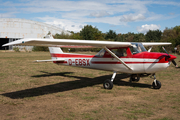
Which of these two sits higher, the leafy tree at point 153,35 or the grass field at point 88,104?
the leafy tree at point 153,35

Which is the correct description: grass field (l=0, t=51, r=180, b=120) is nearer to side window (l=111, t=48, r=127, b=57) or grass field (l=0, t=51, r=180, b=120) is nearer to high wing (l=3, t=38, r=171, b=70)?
side window (l=111, t=48, r=127, b=57)

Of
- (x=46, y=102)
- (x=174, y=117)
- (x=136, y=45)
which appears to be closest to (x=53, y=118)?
(x=46, y=102)

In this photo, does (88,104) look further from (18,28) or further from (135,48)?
(18,28)

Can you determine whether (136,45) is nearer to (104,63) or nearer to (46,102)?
(104,63)

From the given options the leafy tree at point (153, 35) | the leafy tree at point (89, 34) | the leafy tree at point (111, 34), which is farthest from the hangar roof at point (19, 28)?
the leafy tree at point (153, 35)

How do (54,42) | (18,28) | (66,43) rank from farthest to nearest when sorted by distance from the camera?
(18,28) → (66,43) → (54,42)

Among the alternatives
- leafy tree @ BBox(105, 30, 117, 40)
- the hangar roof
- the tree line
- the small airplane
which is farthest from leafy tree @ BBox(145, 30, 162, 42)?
the small airplane

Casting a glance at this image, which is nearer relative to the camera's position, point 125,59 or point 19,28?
point 125,59

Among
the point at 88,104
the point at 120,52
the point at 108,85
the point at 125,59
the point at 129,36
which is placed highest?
the point at 129,36

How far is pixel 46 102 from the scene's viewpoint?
597 centimetres

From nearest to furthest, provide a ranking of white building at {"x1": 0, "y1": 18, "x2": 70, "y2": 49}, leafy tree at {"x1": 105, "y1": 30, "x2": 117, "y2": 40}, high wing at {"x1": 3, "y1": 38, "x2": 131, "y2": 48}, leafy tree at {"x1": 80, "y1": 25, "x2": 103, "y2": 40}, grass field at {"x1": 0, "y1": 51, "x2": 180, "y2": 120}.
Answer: grass field at {"x1": 0, "y1": 51, "x2": 180, "y2": 120}, high wing at {"x1": 3, "y1": 38, "x2": 131, "y2": 48}, white building at {"x1": 0, "y1": 18, "x2": 70, "y2": 49}, leafy tree at {"x1": 80, "y1": 25, "x2": 103, "y2": 40}, leafy tree at {"x1": 105, "y1": 30, "x2": 117, "y2": 40}

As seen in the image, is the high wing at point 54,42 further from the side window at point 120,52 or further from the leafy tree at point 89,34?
the leafy tree at point 89,34

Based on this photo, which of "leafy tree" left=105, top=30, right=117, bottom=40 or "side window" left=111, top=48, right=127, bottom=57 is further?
"leafy tree" left=105, top=30, right=117, bottom=40

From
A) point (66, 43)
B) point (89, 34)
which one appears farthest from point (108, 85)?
point (89, 34)
